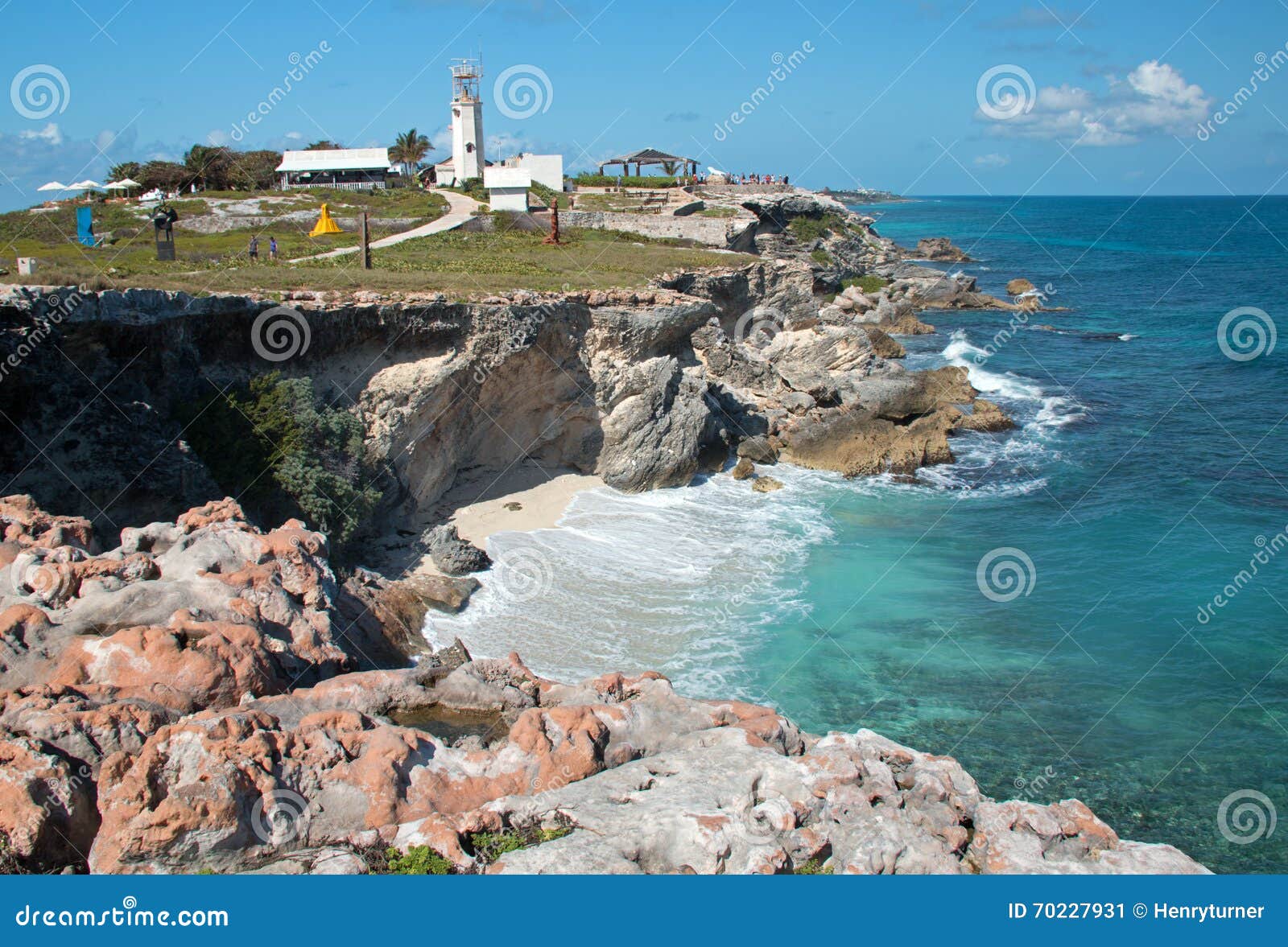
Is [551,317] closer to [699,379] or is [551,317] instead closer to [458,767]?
[699,379]

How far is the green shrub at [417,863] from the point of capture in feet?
31.5

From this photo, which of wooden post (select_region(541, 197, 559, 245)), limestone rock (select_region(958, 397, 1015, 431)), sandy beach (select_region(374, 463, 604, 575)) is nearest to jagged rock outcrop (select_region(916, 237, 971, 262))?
limestone rock (select_region(958, 397, 1015, 431))

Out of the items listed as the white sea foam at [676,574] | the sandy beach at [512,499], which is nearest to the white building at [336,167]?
the sandy beach at [512,499]

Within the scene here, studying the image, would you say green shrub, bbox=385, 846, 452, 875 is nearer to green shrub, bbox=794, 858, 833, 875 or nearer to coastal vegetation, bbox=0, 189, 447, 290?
green shrub, bbox=794, 858, 833, 875

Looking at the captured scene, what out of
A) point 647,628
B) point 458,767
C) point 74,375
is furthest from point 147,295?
point 458,767

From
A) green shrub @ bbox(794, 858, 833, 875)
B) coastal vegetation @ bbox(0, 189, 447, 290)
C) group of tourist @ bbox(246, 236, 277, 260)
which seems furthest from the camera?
group of tourist @ bbox(246, 236, 277, 260)

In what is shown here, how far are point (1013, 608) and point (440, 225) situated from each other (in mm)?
32705

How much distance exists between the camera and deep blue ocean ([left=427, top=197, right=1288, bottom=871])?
17.2m

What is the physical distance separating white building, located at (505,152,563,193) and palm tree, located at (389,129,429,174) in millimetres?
15568

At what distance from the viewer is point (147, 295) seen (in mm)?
20641

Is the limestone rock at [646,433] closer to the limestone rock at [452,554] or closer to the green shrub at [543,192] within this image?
the limestone rock at [452,554]

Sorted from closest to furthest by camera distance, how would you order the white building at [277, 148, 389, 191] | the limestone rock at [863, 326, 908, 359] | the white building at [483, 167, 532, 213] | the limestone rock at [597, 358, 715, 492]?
the limestone rock at [597, 358, 715, 492], the limestone rock at [863, 326, 908, 359], the white building at [483, 167, 532, 213], the white building at [277, 148, 389, 191]

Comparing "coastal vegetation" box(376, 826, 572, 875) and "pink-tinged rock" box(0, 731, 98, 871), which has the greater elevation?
"pink-tinged rock" box(0, 731, 98, 871)

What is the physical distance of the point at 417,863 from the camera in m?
9.69
